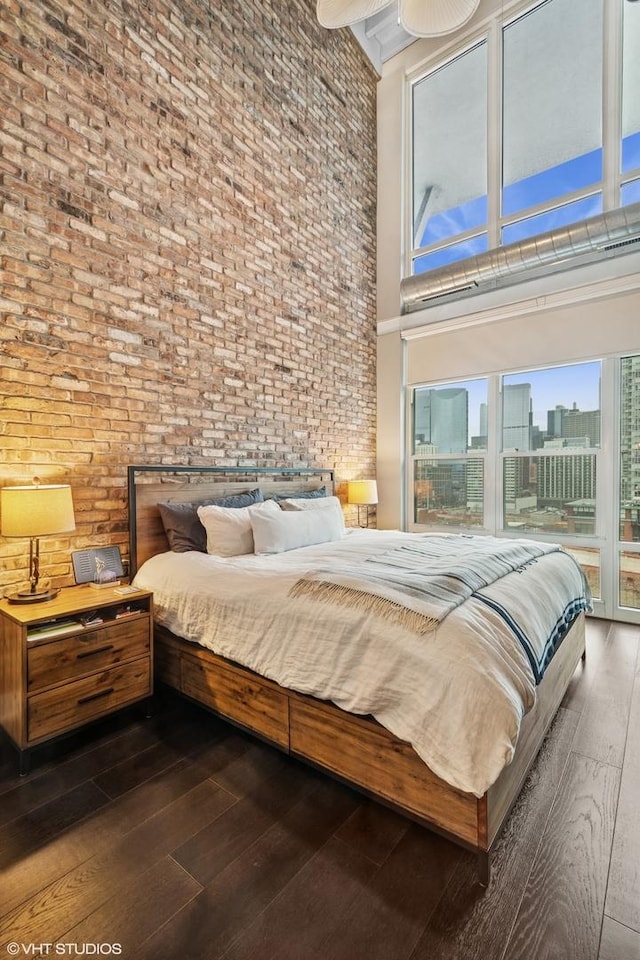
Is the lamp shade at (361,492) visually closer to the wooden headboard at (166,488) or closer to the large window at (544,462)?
the large window at (544,462)

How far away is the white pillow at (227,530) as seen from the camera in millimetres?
2795

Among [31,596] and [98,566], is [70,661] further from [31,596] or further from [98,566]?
[98,566]

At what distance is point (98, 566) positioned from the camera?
2537 mm

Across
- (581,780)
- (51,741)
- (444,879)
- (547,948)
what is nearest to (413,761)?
(444,879)

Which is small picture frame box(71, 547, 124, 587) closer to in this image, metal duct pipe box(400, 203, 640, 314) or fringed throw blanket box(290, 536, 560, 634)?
fringed throw blanket box(290, 536, 560, 634)

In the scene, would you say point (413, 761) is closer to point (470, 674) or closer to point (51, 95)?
point (470, 674)

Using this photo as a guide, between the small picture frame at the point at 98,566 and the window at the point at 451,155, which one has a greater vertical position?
the window at the point at 451,155

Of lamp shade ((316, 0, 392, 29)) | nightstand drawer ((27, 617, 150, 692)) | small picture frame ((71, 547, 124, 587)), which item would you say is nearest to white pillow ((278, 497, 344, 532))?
small picture frame ((71, 547, 124, 587))

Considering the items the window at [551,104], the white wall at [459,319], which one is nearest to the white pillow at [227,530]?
the white wall at [459,319]

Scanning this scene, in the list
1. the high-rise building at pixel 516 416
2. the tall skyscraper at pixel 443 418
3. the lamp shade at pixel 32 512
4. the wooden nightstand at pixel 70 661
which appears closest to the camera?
the wooden nightstand at pixel 70 661

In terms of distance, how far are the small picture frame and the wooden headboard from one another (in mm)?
160

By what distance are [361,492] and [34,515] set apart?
3.18 meters

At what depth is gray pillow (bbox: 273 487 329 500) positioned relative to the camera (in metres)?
3.67

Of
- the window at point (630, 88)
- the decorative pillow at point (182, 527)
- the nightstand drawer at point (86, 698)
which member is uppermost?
the window at point (630, 88)
